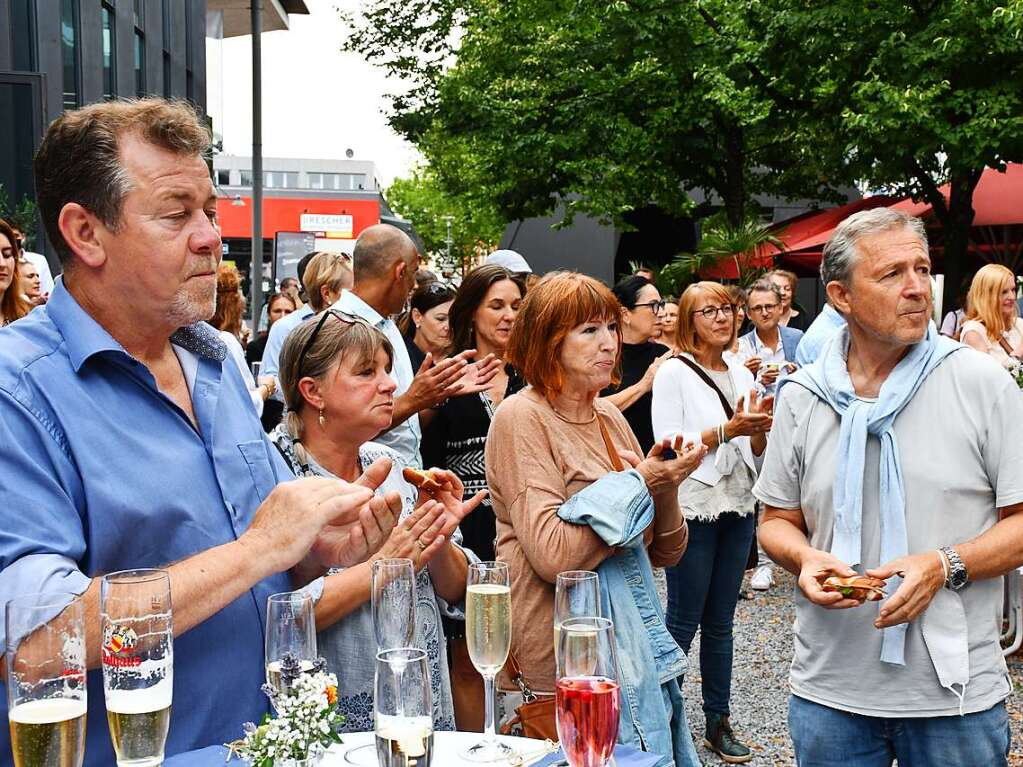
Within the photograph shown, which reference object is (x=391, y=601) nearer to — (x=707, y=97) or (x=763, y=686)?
(x=763, y=686)

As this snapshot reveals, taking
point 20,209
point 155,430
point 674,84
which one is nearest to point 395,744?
A: point 155,430

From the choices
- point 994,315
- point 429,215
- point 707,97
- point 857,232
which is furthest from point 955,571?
point 429,215

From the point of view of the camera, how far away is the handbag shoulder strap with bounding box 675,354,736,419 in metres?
5.29

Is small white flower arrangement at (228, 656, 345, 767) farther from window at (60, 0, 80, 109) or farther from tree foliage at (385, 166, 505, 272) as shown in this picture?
tree foliage at (385, 166, 505, 272)

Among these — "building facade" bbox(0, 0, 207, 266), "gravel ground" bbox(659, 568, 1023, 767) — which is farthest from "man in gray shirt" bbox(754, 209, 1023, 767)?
"building facade" bbox(0, 0, 207, 266)

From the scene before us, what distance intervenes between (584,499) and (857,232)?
44.6 inches

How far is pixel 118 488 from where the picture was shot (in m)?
1.91

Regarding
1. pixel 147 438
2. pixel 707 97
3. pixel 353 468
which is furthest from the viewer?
pixel 707 97

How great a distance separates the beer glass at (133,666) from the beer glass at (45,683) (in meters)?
0.05

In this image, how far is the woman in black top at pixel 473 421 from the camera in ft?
11.4

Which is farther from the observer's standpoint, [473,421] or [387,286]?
[387,286]

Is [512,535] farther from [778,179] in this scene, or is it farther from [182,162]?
[778,179]

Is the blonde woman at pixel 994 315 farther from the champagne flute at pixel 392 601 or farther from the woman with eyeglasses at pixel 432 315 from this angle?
the champagne flute at pixel 392 601

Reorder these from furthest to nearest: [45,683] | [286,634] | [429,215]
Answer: [429,215]
[286,634]
[45,683]
